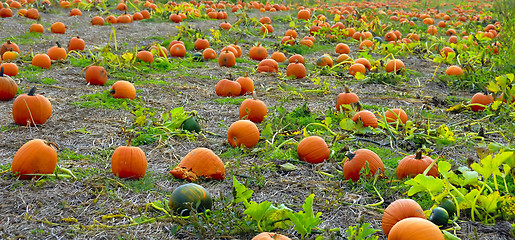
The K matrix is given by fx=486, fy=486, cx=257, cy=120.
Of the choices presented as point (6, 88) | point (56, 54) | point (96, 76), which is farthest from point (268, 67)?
point (6, 88)

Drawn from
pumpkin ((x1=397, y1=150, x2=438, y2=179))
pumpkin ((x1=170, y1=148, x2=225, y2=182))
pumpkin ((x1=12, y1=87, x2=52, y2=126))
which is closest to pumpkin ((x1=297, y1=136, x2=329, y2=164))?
pumpkin ((x1=397, y1=150, x2=438, y2=179))

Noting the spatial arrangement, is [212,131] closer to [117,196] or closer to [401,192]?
[117,196]

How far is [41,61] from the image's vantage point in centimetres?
718

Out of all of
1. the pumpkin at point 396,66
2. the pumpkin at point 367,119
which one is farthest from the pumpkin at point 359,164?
the pumpkin at point 396,66

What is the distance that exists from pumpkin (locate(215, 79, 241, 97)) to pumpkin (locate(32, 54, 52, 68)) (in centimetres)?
275

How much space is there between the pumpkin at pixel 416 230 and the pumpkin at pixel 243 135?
1980 millimetres

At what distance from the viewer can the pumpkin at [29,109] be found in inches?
183

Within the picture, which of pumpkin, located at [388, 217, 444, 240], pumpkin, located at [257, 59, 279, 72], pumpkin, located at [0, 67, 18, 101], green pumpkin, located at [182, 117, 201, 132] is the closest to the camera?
pumpkin, located at [388, 217, 444, 240]

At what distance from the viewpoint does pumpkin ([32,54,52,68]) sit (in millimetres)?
7152

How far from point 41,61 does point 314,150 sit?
4890mm

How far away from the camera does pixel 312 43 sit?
10.6m

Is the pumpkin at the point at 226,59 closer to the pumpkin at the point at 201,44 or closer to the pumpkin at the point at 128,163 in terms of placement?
the pumpkin at the point at 201,44

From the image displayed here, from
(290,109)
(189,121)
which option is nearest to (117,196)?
(189,121)

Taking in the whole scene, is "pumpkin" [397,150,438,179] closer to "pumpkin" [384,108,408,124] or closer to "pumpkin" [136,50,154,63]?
"pumpkin" [384,108,408,124]
